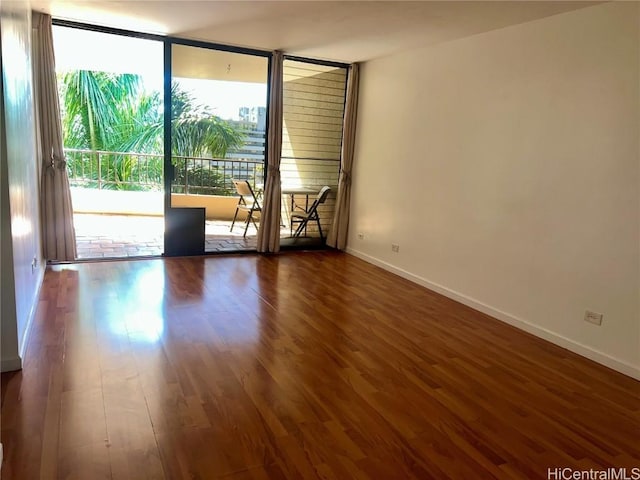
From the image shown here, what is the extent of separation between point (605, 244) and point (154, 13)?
394 cm

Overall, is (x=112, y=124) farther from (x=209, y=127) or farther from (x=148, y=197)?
(x=209, y=127)

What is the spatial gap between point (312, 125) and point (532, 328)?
3.63 m

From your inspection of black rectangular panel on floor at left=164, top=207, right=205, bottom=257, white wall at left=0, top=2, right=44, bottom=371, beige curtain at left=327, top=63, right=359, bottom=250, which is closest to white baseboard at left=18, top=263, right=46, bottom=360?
white wall at left=0, top=2, right=44, bottom=371

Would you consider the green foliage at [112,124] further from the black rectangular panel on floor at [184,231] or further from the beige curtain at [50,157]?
the beige curtain at [50,157]

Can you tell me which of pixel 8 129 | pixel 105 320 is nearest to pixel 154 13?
pixel 8 129

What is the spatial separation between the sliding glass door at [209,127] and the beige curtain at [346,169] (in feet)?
3.34

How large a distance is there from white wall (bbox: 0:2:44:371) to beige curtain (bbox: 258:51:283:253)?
245 centimetres

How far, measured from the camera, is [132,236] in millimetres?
6219

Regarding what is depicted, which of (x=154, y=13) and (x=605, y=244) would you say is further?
(x=154, y=13)

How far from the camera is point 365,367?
2.82m

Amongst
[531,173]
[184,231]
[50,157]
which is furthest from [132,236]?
[531,173]

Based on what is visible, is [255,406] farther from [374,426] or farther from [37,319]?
[37,319]

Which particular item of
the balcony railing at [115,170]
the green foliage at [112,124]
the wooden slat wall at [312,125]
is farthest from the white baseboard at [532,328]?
the green foliage at [112,124]
